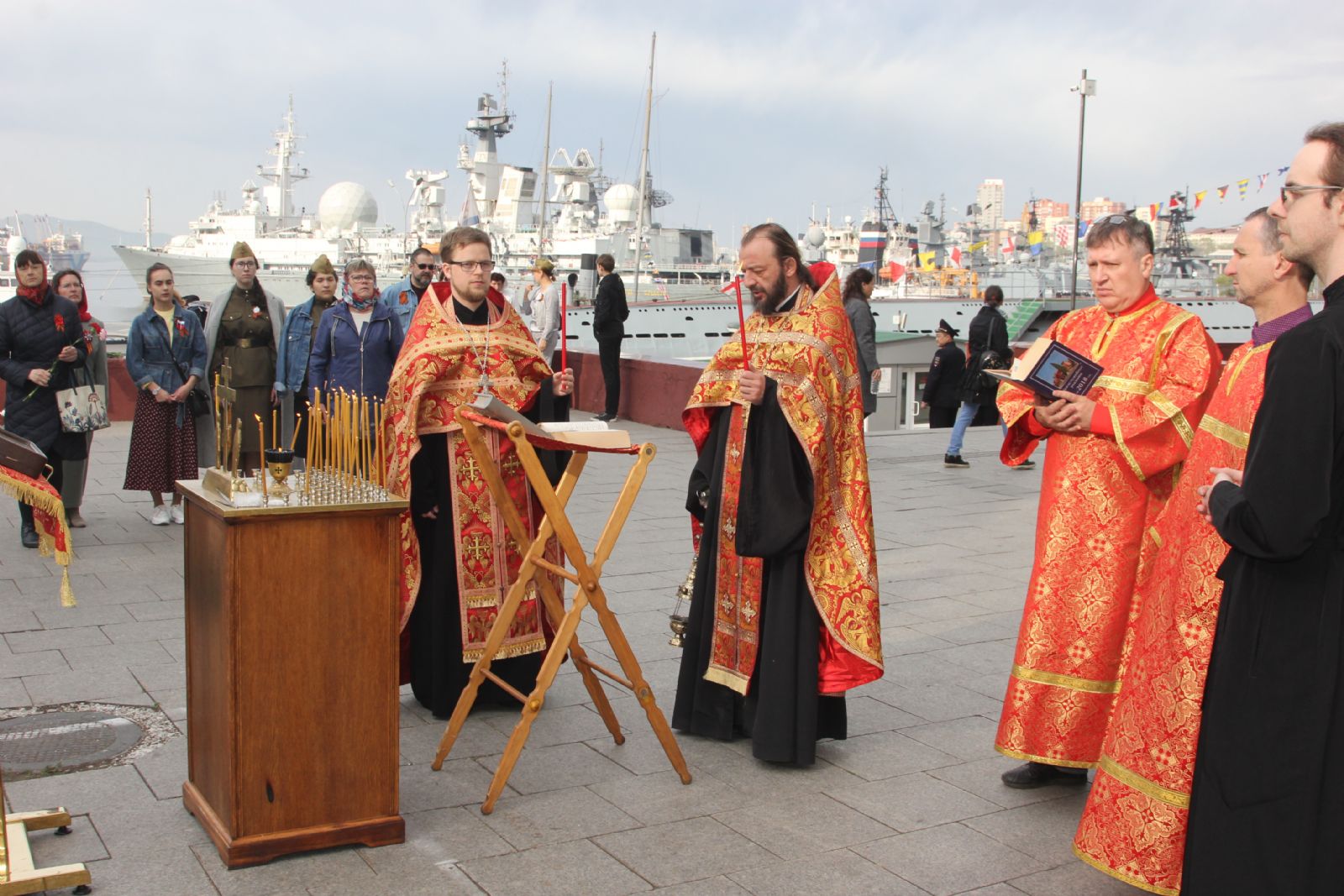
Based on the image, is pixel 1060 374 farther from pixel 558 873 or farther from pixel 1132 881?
pixel 558 873

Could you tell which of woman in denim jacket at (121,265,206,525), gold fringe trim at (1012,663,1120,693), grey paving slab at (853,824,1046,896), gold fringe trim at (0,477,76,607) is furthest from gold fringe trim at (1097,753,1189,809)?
woman in denim jacket at (121,265,206,525)

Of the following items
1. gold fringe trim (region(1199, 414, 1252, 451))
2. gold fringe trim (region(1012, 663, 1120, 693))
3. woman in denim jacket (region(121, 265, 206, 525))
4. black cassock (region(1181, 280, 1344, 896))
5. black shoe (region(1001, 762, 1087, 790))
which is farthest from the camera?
woman in denim jacket (region(121, 265, 206, 525))

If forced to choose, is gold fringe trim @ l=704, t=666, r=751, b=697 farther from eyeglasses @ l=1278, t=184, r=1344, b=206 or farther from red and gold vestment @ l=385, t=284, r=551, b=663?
eyeglasses @ l=1278, t=184, r=1344, b=206

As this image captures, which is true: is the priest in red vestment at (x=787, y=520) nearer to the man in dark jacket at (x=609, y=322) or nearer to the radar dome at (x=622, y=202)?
the man in dark jacket at (x=609, y=322)

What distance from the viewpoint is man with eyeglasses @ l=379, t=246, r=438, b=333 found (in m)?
9.59

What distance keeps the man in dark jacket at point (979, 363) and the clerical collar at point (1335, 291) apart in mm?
9321

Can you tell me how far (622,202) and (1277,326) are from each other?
50243 mm

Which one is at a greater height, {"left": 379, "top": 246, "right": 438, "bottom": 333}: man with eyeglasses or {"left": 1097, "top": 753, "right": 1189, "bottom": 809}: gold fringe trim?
{"left": 379, "top": 246, "right": 438, "bottom": 333}: man with eyeglasses

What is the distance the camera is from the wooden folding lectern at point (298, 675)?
143 inches

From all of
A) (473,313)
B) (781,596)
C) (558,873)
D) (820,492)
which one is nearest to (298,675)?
(558,873)

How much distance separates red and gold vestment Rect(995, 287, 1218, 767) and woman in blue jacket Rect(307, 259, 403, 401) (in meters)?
4.74

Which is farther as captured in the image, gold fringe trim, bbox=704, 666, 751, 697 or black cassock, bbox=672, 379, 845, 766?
gold fringe trim, bbox=704, 666, 751, 697

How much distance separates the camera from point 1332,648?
2.70 meters

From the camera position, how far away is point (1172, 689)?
3.35 m
